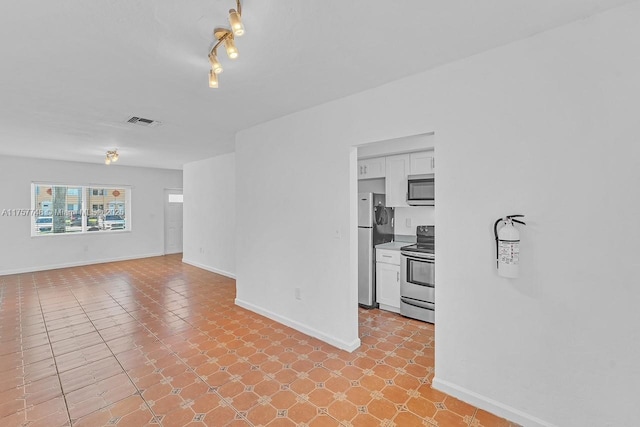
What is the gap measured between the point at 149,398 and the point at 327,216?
2.22 metres

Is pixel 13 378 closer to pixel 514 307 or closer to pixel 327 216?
pixel 327 216

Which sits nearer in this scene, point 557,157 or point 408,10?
point 408,10

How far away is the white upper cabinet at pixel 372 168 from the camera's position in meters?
4.31

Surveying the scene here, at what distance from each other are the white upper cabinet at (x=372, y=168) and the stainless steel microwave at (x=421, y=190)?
1.56 ft

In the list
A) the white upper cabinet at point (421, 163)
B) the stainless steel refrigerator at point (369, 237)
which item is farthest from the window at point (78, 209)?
the white upper cabinet at point (421, 163)

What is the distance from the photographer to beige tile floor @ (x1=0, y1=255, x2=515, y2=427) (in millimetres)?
2133

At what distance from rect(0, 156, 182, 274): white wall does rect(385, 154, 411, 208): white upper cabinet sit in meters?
7.18

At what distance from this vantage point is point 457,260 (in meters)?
2.30

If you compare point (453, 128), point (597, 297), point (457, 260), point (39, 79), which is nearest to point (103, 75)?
point (39, 79)

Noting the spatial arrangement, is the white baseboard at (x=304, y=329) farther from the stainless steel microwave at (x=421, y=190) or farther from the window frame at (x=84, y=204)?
the window frame at (x=84, y=204)

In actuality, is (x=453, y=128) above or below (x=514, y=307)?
above

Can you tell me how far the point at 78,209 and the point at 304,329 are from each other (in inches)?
289

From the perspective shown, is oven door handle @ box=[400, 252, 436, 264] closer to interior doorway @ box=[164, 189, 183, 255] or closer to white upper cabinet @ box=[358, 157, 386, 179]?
white upper cabinet @ box=[358, 157, 386, 179]

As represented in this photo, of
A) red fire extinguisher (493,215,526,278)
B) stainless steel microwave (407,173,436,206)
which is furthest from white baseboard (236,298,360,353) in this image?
stainless steel microwave (407,173,436,206)
